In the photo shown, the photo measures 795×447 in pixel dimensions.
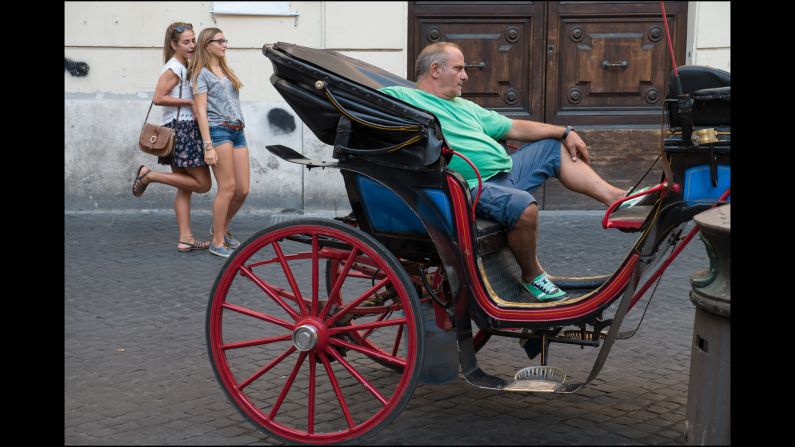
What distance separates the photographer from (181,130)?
714 centimetres

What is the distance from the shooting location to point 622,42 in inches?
348

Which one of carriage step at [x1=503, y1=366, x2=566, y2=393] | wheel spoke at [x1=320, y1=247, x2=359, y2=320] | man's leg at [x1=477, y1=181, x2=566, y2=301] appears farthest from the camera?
man's leg at [x1=477, y1=181, x2=566, y2=301]

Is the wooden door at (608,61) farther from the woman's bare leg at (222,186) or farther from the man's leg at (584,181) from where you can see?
the man's leg at (584,181)

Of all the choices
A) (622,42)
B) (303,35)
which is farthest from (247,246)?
(622,42)

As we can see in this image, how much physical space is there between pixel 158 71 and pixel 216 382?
4.87 meters

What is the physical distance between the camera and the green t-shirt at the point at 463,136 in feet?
13.3

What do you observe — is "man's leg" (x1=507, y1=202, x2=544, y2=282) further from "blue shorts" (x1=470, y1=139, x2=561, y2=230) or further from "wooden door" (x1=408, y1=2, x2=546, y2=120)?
"wooden door" (x1=408, y1=2, x2=546, y2=120)

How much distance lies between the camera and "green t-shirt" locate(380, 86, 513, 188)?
406 cm

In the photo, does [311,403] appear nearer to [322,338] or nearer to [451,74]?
[322,338]

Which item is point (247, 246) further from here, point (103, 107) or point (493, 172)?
point (103, 107)

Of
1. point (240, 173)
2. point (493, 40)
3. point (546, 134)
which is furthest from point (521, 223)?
point (493, 40)

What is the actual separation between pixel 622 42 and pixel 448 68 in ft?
16.8

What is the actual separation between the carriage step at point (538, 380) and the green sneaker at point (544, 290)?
27 centimetres

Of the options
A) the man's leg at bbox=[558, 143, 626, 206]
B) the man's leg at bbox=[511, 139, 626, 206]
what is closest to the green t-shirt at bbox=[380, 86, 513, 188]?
the man's leg at bbox=[511, 139, 626, 206]
